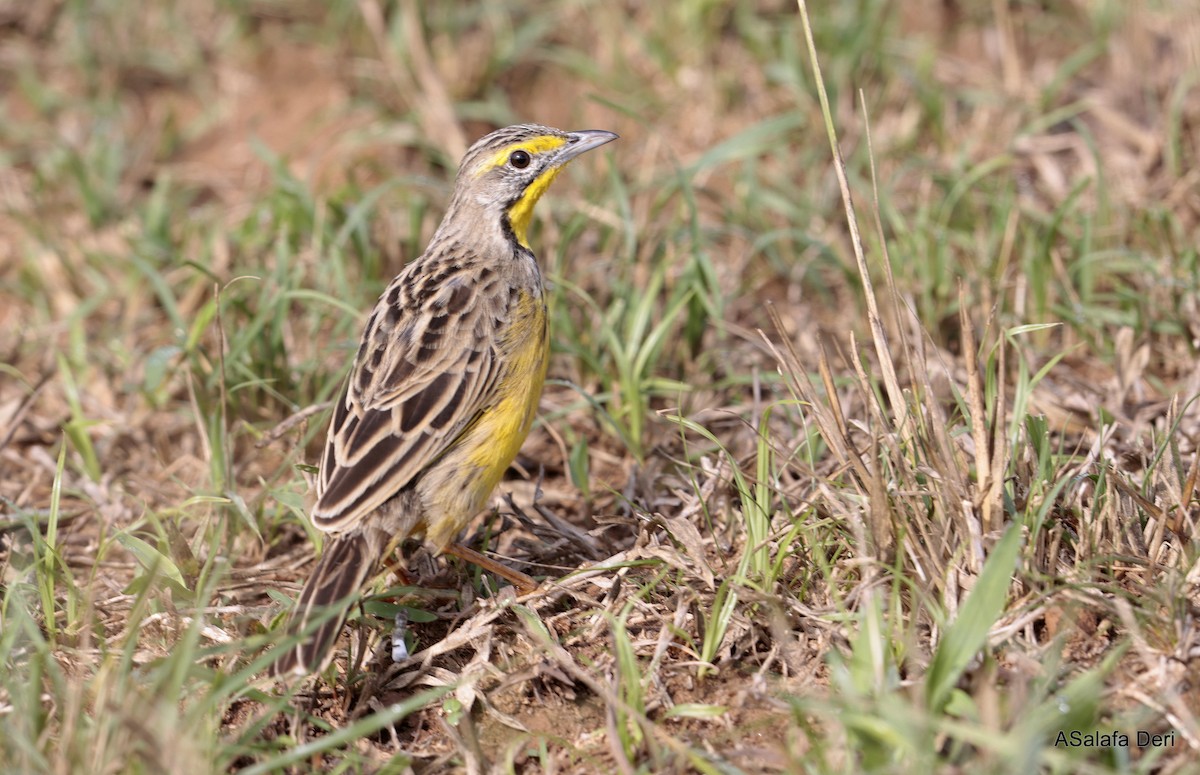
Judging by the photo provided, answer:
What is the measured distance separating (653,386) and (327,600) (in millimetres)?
2163

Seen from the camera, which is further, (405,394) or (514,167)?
(514,167)

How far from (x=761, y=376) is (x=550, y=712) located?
81.3 inches

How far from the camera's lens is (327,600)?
437cm

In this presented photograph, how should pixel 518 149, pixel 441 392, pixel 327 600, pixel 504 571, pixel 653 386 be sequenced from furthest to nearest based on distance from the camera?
pixel 653 386 < pixel 518 149 < pixel 504 571 < pixel 441 392 < pixel 327 600

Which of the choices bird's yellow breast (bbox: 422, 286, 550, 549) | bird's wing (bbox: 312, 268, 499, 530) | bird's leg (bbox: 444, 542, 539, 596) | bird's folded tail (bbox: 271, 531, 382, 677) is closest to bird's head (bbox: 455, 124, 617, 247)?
bird's wing (bbox: 312, 268, 499, 530)

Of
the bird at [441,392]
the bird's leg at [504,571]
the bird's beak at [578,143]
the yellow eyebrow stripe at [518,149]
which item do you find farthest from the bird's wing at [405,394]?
the bird's beak at [578,143]

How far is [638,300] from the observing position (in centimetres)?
646

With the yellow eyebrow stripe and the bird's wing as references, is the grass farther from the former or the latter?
the yellow eyebrow stripe

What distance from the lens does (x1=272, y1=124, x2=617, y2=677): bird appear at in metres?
4.57

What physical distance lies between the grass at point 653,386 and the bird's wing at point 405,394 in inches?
21.4

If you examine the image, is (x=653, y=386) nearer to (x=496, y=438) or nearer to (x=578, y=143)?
(x=578, y=143)

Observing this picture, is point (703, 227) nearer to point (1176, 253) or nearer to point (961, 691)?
point (1176, 253)

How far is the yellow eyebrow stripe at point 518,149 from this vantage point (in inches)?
228

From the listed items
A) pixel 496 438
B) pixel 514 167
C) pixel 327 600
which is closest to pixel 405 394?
pixel 496 438
